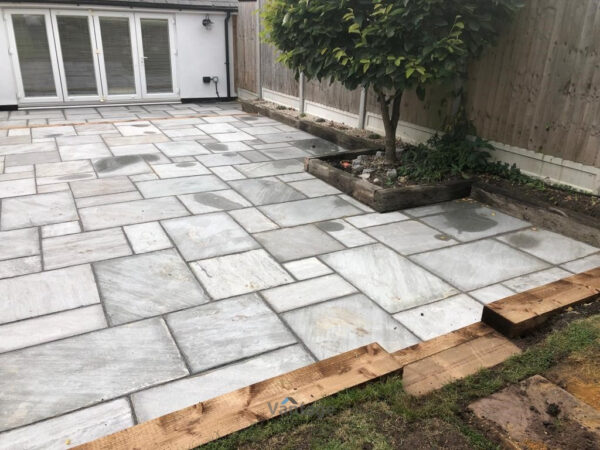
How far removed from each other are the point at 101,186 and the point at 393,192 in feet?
9.77

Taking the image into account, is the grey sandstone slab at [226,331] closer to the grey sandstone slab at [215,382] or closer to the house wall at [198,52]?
the grey sandstone slab at [215,382]

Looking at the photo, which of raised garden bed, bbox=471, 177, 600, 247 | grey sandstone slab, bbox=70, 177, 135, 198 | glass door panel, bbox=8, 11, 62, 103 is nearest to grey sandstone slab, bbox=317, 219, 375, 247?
raised garden bed, bbox=471, 177, 600, 247

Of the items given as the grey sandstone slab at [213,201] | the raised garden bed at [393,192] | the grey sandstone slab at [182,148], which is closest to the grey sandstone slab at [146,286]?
Answer: the grey sandstone slab at [213,201]

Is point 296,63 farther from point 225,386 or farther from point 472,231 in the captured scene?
point 225,386

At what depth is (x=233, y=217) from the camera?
419 centimetres

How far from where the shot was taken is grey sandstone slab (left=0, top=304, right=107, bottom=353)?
2.45 meters

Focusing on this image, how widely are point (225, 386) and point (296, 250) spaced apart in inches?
61.0

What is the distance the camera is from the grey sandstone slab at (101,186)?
4688 mm

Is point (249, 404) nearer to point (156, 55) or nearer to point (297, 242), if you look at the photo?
point (297, 242)

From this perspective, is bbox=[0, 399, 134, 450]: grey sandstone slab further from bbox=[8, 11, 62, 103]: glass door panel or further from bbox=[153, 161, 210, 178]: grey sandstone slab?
bbox=[8, 11, 62, 103]: glass door panel

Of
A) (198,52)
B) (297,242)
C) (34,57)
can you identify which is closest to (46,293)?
(297,242)

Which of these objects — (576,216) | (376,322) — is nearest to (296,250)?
(376,322)

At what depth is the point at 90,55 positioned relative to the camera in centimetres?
946

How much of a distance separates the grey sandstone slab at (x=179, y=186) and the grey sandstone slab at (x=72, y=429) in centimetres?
291
